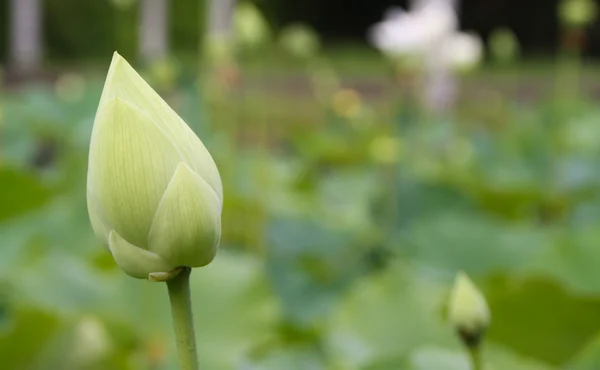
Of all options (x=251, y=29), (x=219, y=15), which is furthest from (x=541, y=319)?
(x=219, y=15)

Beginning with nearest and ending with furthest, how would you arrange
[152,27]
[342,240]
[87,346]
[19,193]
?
[87,346], [19,193], [342,240], [152,27]

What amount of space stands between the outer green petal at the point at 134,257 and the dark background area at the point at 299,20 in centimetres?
522

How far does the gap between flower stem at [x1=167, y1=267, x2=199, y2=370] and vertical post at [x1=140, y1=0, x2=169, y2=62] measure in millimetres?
4020

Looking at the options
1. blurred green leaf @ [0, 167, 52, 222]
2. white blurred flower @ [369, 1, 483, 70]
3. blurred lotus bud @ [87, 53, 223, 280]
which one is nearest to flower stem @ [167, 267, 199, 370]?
blurred lotus bud @ [87, 53, 223, 280]

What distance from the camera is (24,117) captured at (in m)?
2.38

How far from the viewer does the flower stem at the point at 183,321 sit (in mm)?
314

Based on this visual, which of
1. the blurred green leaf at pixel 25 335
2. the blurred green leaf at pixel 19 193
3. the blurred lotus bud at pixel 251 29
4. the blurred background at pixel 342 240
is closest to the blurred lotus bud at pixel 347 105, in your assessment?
the blurred background at pixel 342 240

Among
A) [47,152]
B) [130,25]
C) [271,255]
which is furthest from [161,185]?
[130,25]

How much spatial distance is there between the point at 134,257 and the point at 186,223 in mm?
22

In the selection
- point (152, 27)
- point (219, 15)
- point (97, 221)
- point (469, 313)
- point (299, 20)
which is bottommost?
point (299, 20)

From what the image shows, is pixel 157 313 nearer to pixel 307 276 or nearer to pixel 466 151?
pixel 307 276

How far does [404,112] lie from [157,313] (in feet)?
4.65

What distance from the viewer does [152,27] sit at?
540 cm

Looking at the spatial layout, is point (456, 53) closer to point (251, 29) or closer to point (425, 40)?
point (425, 40)
